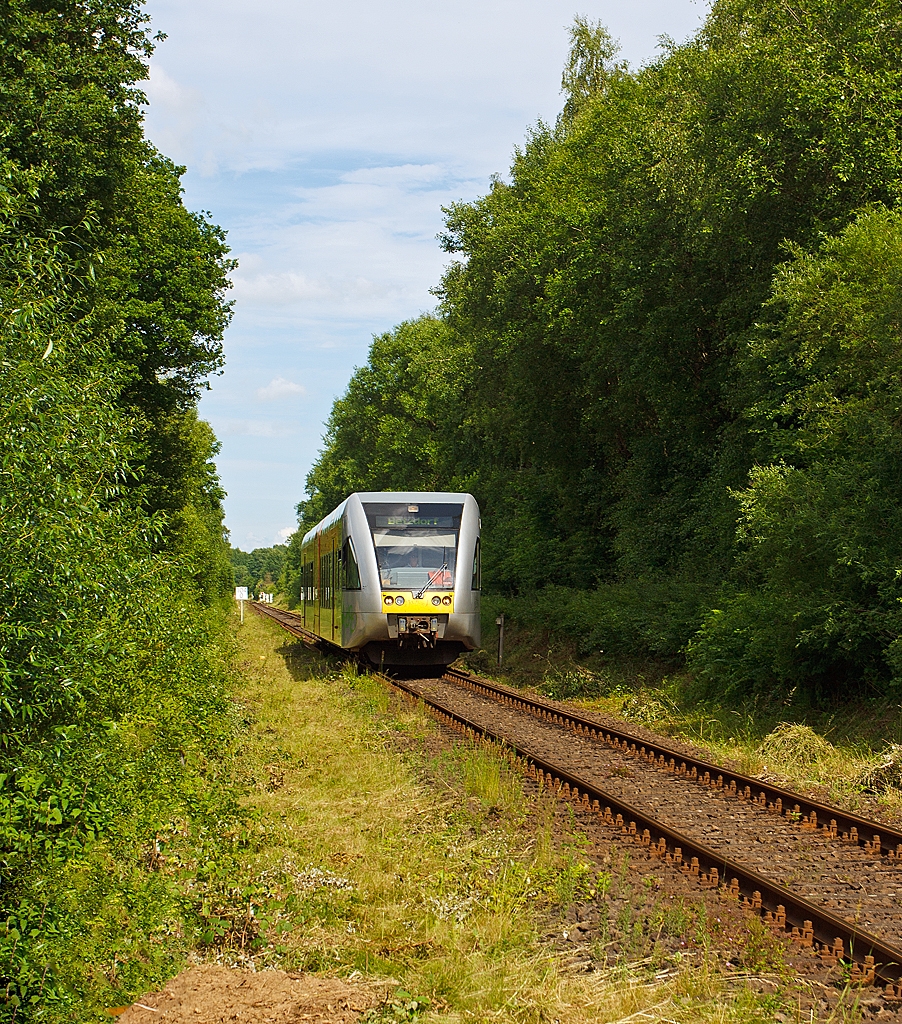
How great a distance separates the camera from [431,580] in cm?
1825

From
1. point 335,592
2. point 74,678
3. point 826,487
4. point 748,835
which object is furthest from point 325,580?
point 74,678

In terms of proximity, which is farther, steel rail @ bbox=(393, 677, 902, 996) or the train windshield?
the train windshield

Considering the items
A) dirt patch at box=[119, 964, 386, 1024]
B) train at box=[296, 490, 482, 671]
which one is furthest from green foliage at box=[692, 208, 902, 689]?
dirt patch at box=[119, 964, 386, 1024]

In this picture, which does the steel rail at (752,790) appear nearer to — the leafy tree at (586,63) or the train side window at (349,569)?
the train side window at (349,569)

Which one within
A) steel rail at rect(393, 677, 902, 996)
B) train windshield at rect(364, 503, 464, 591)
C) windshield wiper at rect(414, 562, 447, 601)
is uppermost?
train windshield at rect(364, 503, 464, 591)

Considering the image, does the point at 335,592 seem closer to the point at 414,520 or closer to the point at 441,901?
the point at 414,520

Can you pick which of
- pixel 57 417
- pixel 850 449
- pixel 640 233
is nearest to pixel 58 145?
pixel 640 233

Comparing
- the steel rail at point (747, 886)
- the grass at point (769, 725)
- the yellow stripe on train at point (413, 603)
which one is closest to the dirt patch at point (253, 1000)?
the steel rail at point (747, 886)

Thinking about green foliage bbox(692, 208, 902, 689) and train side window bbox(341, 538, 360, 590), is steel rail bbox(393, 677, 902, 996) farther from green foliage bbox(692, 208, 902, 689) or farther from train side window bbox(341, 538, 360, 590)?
train side window bbox(341, 538, 360, 590)

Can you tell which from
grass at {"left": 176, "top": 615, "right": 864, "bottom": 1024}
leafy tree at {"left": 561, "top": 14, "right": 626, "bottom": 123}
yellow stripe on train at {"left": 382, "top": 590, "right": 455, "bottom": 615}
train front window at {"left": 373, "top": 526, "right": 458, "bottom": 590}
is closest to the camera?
grass at {"left": 176, "top": 615, "right": 864, "bottom": 1024}

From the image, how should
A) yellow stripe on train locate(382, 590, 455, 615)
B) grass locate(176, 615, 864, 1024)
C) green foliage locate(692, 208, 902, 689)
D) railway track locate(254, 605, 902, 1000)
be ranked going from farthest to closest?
yellow stripe on train locate(382, 590, 455, 615)
green foliage locate(692, 208, 902, 689)
railway track locate(254, 605, 902, 1000)
grass locate(176, 615, 864, 1024)

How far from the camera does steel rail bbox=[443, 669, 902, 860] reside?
27.3ft

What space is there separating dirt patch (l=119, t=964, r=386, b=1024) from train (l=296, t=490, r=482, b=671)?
40.6 feet

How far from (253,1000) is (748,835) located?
4737 millimetres
